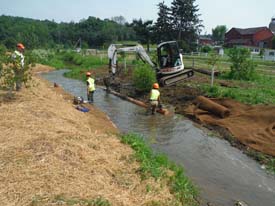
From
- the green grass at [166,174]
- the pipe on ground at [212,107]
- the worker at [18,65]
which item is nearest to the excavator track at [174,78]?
the pipe on ground at [212,107]

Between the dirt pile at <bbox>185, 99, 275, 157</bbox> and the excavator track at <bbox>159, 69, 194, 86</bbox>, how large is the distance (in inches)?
191

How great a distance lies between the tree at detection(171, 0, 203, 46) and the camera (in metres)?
63.1

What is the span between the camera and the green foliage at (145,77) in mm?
18891

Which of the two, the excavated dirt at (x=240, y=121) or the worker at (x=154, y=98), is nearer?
the excavated dirt at (x=240, y=121)

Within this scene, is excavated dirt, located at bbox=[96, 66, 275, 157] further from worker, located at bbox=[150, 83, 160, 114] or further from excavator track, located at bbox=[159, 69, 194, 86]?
excavator track, located at bbox=[159, 69, 194, 86]

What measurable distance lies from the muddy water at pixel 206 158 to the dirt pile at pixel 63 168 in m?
1.78

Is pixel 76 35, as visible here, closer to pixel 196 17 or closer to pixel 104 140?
pixel 196 17

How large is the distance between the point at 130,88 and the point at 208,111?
730 cm

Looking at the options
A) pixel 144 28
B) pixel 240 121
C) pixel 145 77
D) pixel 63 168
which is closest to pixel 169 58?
pixel 145 77

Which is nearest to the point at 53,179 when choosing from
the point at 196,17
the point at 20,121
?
the point at 20,121

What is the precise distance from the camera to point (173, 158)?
9.82m

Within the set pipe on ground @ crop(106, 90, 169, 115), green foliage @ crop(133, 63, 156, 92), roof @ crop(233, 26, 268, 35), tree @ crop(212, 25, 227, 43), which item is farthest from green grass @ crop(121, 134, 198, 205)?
tree @ crop(212, 25, 227, 43)

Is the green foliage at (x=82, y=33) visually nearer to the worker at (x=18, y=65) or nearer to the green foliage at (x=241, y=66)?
the green foliage at (x=241, y=66)

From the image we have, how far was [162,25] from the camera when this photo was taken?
6284cm
